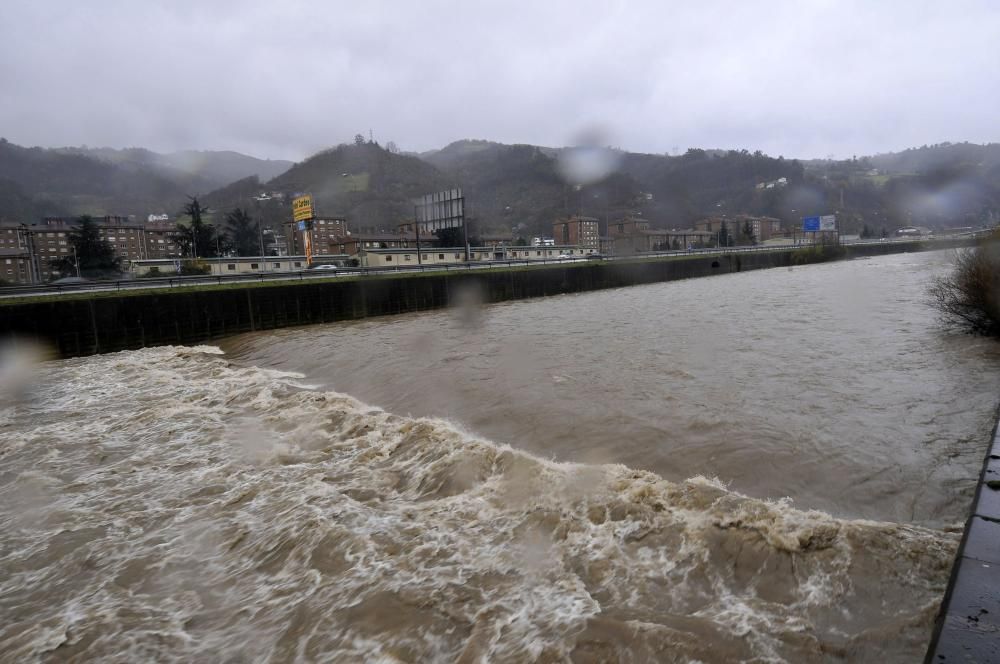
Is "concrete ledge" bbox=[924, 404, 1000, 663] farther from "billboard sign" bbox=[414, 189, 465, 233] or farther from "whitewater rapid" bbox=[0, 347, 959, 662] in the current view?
"billboard sign" bbox=[414, 189, 465, 233]

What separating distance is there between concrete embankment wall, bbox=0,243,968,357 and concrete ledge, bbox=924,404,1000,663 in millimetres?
21748

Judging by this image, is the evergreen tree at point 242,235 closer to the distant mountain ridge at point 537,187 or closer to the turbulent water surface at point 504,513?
the distant mountain ridge at point 537,187

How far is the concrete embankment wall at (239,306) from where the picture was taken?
17000 mm

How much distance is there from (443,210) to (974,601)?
169 ft

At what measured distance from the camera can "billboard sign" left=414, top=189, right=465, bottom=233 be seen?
50125 millimetres

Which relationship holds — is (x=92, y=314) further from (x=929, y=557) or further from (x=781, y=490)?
(x=929, y=557)

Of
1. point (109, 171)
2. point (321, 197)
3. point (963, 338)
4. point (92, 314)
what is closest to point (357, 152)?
point (321, 197)

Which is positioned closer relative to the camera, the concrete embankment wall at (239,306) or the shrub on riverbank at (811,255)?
the concrete embankment wall at (239,306)

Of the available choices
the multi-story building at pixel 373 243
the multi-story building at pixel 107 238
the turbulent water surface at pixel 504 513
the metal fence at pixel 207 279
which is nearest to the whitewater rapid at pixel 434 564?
the turbulent water surface at pixel 504 513

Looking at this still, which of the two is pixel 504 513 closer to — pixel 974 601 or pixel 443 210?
pixel 974 601

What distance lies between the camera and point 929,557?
4.03m

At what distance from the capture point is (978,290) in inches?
495

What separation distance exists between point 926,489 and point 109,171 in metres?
148

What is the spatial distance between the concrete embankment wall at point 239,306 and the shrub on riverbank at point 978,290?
21.4 metres
